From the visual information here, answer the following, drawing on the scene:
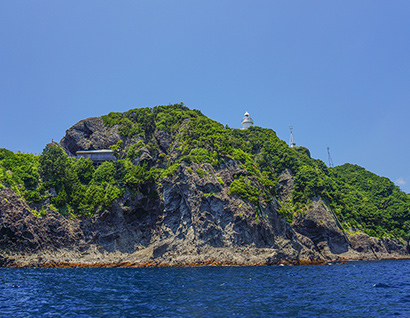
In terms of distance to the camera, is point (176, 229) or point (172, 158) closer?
point (176, 229)

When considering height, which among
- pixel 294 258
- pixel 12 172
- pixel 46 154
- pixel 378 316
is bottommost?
pixel 294 258

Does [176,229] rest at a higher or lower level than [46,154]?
lower

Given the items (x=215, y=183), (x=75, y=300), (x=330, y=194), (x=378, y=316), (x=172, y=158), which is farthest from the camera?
(x=330, y=194)

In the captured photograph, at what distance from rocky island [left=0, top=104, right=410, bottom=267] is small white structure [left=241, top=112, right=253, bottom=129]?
35.6 m

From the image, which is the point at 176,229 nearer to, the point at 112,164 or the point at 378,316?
the point at 112,164

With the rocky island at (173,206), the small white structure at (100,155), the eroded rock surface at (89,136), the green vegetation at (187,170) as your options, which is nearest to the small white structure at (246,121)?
the green vegetation at (187,170)

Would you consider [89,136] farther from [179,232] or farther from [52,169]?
[179,232]

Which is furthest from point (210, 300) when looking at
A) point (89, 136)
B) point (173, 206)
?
point (89, 136)

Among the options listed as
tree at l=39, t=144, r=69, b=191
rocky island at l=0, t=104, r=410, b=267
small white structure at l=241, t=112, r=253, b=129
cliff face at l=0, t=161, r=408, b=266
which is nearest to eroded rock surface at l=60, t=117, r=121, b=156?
rocky island at l=0, t=104, r=410, b=267

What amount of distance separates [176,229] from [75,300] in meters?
42.0

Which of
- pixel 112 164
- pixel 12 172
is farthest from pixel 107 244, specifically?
pixel 12 172

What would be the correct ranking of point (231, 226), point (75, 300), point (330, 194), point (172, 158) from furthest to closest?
point (330, 194) → point (172, 158) → point (231, 226) → point (75, 300)

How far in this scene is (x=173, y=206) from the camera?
2534 inches

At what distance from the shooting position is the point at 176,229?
62.2 metres
